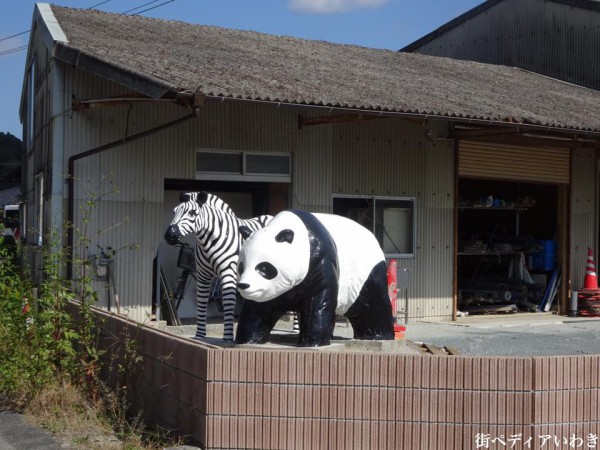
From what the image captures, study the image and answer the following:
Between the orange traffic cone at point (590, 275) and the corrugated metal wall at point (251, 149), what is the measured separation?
3.50 m

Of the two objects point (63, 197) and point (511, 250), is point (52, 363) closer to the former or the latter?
point (63, 197)

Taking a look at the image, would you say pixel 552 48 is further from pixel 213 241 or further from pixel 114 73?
pixel 213 241

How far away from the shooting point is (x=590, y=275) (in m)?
18.8

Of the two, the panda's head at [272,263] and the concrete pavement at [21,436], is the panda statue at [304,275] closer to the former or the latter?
the panda's head at [272,263]

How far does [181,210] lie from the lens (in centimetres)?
1055

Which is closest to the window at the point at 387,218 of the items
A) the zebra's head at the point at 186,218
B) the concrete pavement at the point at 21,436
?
the zebra's head at the point at 186,218

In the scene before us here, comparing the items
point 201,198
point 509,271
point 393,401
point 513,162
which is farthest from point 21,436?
point 509,271

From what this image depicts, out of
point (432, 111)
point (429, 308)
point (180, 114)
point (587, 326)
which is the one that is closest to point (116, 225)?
point (180, 114)

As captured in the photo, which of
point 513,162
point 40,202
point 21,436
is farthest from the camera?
point 513,162

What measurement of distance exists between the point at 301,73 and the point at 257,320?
748 cm

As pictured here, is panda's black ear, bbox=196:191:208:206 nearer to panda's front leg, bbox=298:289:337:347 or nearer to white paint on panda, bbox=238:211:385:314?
white paint on panda, bbox=238:211:385:314

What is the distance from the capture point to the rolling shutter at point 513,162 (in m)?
17.3

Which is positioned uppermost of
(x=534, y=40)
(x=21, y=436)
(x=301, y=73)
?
(x=534, y=40)

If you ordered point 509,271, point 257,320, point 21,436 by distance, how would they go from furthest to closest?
point 509,271, point 257,320, point 21,436
